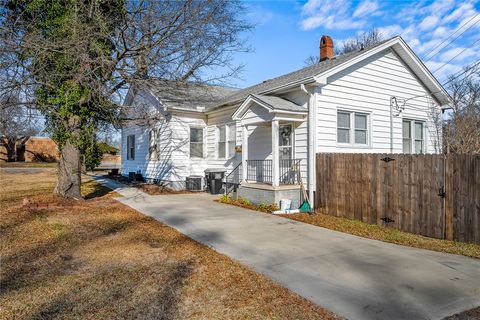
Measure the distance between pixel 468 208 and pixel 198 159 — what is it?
434 inches

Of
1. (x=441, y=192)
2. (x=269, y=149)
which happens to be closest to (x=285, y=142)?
(x=269, y=149)

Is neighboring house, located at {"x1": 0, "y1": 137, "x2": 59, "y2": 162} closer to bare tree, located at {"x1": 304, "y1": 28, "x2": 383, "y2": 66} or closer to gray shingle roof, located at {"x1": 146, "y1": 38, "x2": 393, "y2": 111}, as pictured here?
gray shingle roof, located at {"x1": 146, "y1": 38, "x2": 393, "y2": 111}

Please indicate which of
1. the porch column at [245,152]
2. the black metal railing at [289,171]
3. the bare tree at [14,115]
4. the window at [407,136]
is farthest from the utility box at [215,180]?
the window at [407,136]

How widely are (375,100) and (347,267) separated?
26.7 ft

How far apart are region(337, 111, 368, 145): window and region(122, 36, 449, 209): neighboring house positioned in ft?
0.11

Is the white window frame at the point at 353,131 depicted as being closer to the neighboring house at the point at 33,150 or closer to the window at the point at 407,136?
the window at the point at 407,136

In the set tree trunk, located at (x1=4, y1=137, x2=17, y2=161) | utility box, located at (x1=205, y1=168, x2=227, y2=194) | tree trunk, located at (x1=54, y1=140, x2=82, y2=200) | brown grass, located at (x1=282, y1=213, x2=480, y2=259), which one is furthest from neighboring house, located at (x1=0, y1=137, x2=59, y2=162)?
brown grass, located at (x1=282, y1=213, x2=480, y2=259)

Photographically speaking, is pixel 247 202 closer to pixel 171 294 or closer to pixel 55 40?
pixel 171 294

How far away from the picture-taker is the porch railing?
10586 mm

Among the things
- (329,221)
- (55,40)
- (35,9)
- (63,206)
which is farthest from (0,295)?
(35,9)

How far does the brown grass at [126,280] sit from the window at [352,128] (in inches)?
254

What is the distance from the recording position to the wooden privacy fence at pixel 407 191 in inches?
255

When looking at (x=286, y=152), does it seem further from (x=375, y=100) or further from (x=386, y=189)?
(x=386, y=189)

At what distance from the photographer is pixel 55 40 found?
Result: 9.84 m
